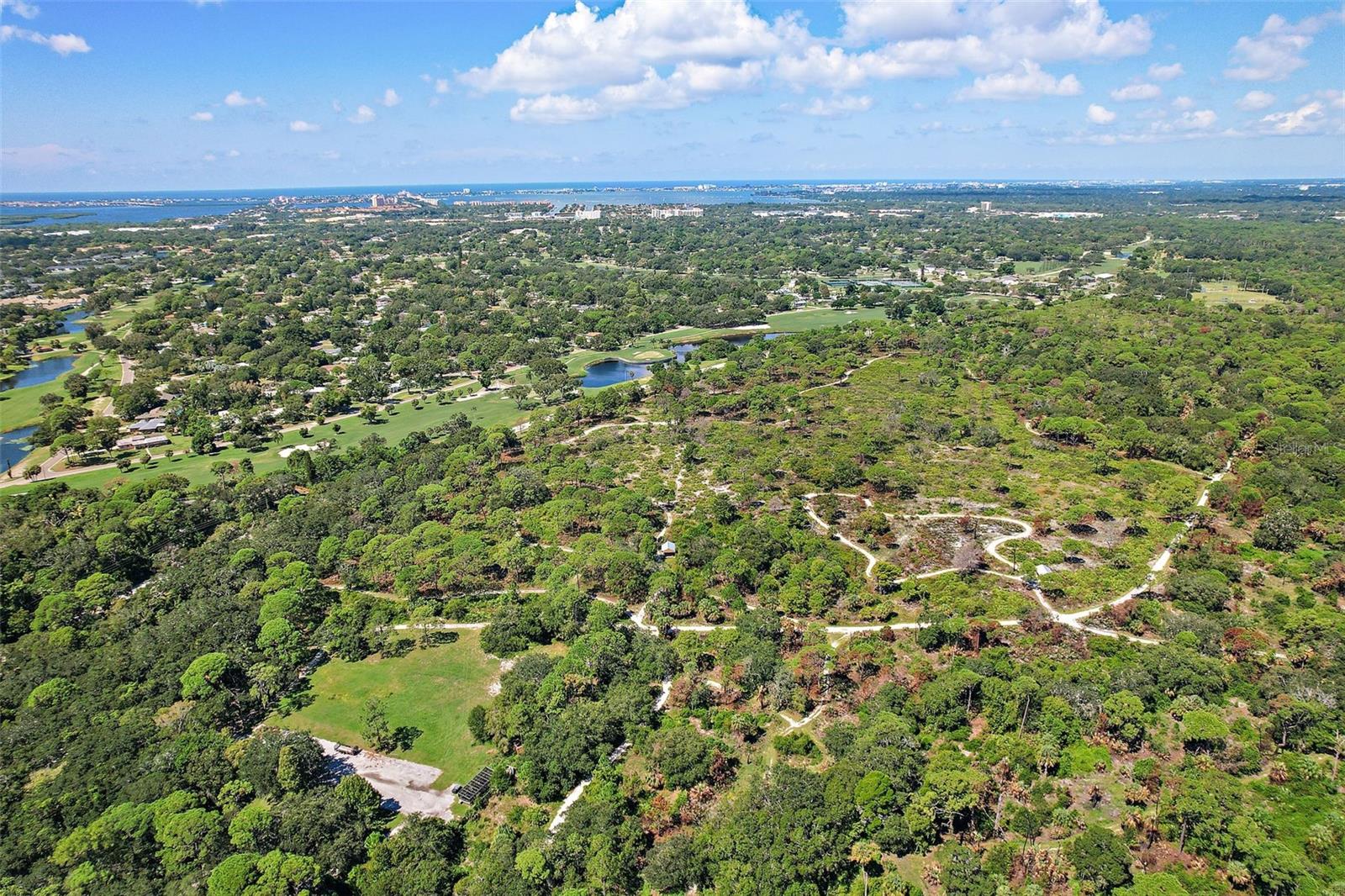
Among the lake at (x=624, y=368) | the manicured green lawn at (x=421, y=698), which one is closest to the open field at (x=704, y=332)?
the lake at (x=624, y=368)

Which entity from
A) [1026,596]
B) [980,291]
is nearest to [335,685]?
[1026,596]

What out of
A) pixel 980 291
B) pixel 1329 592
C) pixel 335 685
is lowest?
pixel 335 685

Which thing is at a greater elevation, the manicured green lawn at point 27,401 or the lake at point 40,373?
the lake at point 40,373

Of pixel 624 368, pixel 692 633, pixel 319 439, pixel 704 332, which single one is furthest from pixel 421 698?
pixel 704 332

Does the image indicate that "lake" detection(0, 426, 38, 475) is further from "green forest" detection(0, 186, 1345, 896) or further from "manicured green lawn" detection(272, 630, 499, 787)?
"manicured green lawn" detection(272, 630, 499, 787)

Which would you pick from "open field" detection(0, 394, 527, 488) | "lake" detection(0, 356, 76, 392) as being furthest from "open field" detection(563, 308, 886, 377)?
"lake" detection(0, 356, 76, 392)

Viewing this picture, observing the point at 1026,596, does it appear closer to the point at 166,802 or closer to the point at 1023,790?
the point at 1023,790

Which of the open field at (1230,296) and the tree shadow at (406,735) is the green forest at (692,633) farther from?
the open field at (1230,296)
